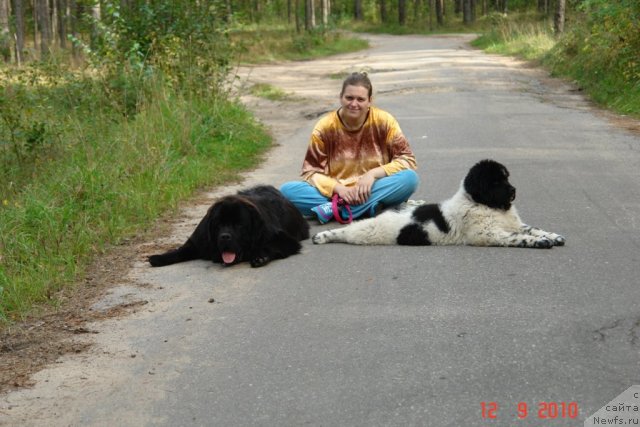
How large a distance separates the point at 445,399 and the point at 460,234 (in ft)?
10.7

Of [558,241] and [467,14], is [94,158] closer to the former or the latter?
[558,241]

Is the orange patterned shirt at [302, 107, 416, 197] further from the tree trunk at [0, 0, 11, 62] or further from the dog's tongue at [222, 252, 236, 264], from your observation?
the tree trunk at [0, 0, 11, 62]

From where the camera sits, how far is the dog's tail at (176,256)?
715 cm

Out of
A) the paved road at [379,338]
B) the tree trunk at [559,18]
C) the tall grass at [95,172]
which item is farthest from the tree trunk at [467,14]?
the paved road at [379,338]

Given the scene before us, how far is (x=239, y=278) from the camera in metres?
6.61

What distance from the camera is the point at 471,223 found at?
711cm

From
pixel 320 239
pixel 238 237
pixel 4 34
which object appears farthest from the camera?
pixel 4 34

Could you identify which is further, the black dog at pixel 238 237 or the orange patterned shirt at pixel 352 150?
the orange patterned shirt at pixel 352 150

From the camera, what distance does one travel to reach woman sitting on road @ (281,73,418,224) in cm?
810

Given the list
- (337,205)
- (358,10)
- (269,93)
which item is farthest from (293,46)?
(358,10)

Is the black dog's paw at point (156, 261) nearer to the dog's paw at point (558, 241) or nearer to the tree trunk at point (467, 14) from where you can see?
the dog's paw at point (558, 241)

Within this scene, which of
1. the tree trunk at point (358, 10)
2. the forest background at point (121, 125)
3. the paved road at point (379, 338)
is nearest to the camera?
the paved road at point (379, 338)

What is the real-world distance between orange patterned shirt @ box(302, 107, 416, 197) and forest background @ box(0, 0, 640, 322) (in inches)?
75.1

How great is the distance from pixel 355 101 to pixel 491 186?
177 centimetres
